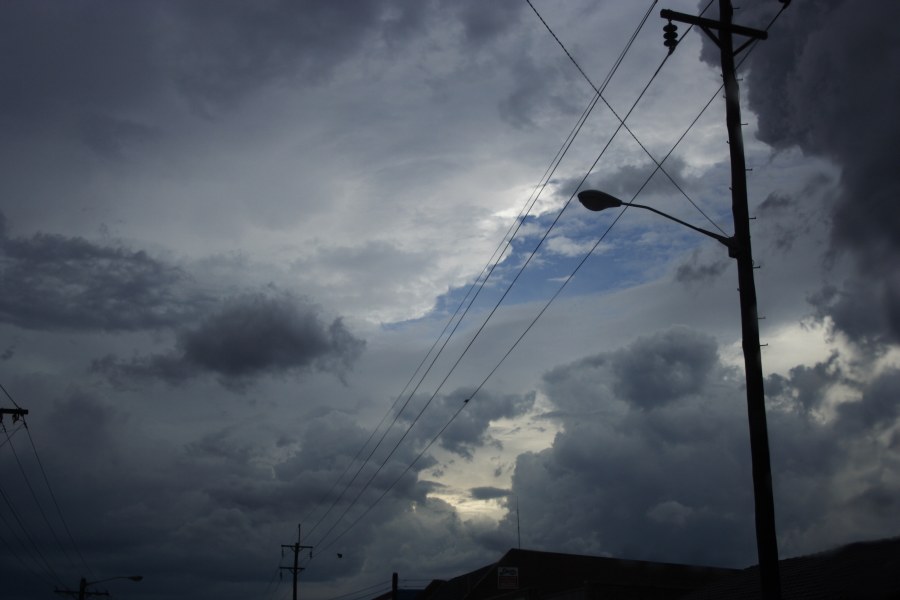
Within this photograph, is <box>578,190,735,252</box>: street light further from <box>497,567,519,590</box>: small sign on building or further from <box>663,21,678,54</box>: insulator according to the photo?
<box>497,567,519,590</box>: small sign on building

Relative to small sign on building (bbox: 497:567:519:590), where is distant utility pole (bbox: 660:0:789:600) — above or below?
above

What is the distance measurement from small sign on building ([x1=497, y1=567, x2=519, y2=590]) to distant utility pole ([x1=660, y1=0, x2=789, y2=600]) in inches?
1814

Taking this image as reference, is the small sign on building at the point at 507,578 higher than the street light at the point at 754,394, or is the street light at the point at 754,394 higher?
the street light at the point at 754,394

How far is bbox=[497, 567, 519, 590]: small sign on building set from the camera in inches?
2140

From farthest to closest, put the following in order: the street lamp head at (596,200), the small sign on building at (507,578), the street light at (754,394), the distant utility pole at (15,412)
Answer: the small sign on building at (507,578)
the distant utility pole at (15,412)
the street lamp head at (596,200)
the street light at (754,394)

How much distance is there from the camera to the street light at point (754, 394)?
35.0 ft

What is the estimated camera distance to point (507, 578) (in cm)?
5481

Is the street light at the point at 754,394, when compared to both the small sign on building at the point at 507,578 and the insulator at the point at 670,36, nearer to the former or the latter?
the insulator at the point at 670,36

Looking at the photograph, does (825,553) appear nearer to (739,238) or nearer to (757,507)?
(757,507)

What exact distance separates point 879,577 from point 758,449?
624 cm

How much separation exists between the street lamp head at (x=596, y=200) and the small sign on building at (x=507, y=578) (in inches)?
1849

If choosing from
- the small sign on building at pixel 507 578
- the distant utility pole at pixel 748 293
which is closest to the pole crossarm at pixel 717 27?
the distant utility pole at pixel 748 293

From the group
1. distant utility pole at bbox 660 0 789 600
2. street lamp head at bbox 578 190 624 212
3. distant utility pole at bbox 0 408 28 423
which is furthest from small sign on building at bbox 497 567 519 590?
street lamp head at bbox 578 190 624 212

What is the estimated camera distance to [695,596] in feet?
98.6
